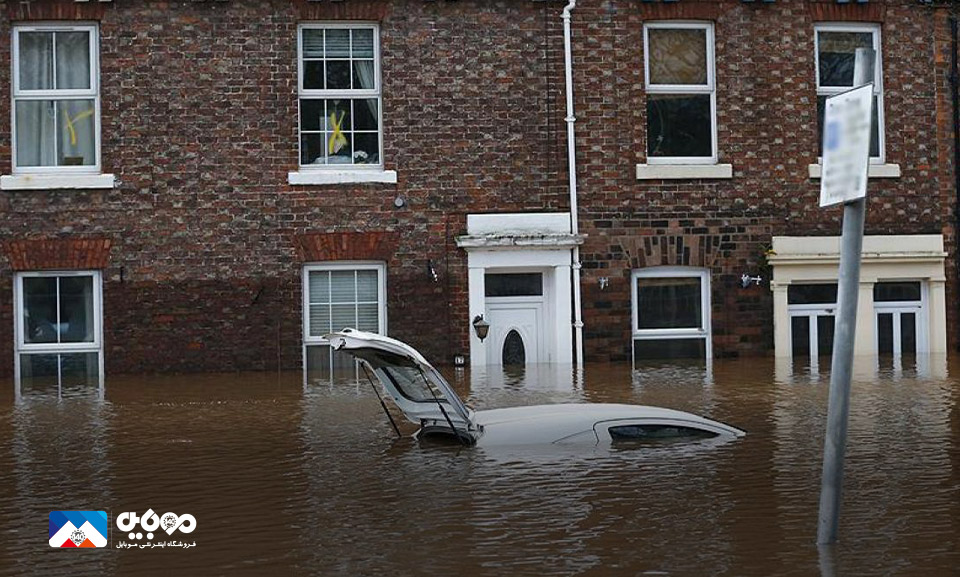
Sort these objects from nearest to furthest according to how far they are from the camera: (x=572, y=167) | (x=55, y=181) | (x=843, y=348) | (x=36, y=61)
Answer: (x=843, y=348) < (x=55, y=181) < (x=36, y=61) < (x=572, y=167)

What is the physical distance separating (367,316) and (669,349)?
15.2 feet

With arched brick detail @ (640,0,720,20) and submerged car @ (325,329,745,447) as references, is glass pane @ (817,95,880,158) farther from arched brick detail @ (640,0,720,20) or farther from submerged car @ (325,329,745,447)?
submerged car @ (325,329,745,447)

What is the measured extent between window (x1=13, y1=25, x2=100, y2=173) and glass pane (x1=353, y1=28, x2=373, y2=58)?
3772 millimetres

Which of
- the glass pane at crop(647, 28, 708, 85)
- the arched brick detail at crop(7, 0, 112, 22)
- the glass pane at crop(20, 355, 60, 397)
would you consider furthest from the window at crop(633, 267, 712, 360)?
the arched brick detail at crop(7, 0, 112, 22)

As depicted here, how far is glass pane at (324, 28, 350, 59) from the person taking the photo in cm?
2189

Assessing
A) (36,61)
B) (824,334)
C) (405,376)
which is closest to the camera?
(405,376)

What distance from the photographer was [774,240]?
73.5 feet

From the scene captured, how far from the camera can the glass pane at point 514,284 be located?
22.2m

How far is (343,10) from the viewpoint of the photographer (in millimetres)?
21625

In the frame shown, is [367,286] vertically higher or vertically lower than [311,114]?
lower

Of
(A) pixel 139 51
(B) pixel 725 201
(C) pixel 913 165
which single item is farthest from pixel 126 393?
(C) pixel 913 165

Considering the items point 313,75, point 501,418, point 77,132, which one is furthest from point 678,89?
point 501,418

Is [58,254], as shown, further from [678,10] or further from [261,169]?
[678,10]

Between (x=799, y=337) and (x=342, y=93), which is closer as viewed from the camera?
(x=342, y=93)
